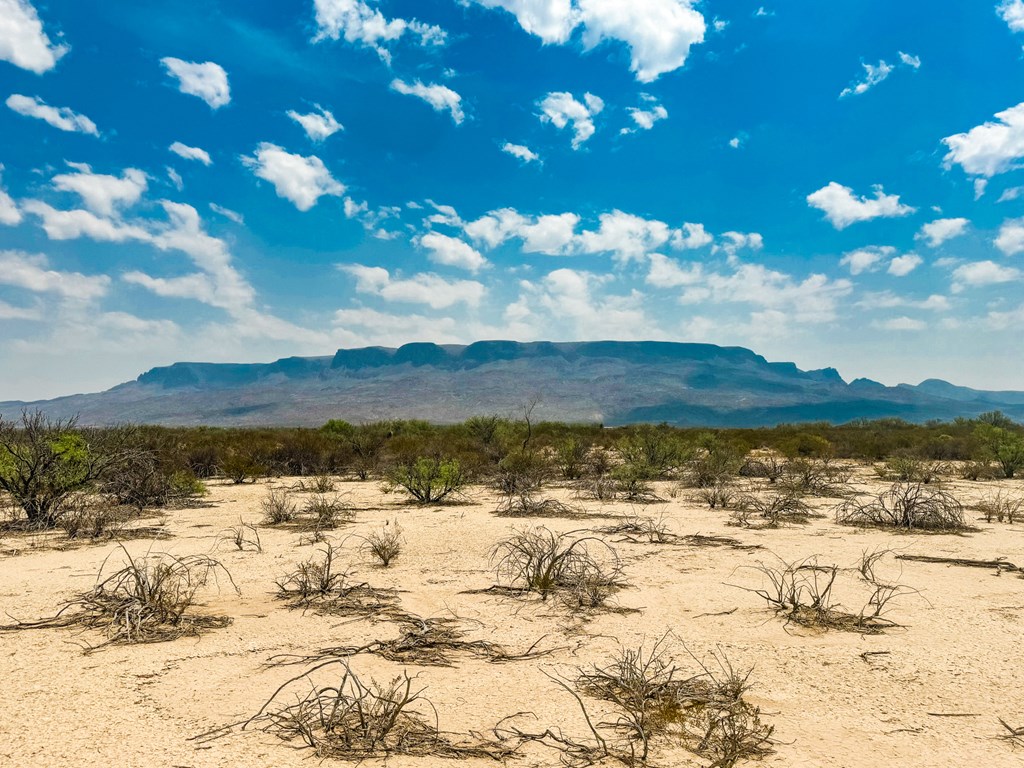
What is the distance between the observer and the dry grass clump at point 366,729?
3.47m

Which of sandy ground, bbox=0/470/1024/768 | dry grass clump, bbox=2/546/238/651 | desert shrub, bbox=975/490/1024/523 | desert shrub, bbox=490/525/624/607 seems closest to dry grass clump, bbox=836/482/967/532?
desert shrub, bbox=975/490/1024/523

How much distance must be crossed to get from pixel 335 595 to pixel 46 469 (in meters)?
8.38

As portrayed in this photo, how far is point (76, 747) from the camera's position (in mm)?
3496

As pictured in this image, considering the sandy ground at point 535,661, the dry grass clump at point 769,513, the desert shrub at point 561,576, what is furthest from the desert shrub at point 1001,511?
the desert shrub at point 561,576

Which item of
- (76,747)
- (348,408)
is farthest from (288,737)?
(348,408)

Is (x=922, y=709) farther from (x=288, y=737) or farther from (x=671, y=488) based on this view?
(x=671, y=488)

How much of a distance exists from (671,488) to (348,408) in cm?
14002

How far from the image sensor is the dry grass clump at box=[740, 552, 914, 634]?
5797mm

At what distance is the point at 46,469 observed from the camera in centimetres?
1129

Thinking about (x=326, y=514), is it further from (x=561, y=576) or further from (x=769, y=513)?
(x=769, y=513)

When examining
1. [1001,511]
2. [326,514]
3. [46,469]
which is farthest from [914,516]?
[46,469]

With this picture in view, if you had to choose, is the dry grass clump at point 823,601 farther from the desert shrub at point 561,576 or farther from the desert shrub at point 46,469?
the desert shrub at point 46,469

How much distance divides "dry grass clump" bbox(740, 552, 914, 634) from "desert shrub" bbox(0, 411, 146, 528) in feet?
39.4

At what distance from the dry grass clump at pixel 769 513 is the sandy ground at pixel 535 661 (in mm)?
2264
